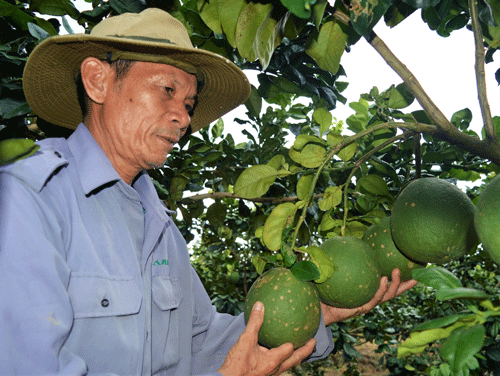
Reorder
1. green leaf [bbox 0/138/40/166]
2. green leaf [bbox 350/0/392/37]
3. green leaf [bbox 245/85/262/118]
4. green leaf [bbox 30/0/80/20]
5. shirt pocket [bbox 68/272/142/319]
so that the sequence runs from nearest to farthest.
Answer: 1. green leaf [bbox 0/138/40/166]
2. green leaf [bbox 350/0/392/37]
3. shirt pocket [bbox 68/272/142/319]
4. green leaf [bbox 30/0/80/20]
5. green leaf [bbox 245/85/262/118]

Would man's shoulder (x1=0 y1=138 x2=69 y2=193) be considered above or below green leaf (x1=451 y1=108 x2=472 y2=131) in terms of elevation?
below

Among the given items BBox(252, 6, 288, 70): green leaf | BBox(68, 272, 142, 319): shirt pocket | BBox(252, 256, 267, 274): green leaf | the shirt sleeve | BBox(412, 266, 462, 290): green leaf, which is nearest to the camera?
BBox(412, 266, 462, 290): green leaf

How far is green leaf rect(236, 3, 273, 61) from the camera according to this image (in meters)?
1.14

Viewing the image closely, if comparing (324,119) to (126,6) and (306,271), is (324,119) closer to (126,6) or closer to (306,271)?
(306,271)

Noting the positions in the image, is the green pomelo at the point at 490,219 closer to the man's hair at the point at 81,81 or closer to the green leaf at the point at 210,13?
the green leaf at the point at 210,13

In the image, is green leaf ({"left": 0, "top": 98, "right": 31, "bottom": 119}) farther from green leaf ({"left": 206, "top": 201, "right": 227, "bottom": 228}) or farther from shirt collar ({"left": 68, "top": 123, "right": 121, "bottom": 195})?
green leaf ({"left": 206, "top": 201, "right": 227, "bottom": 228})

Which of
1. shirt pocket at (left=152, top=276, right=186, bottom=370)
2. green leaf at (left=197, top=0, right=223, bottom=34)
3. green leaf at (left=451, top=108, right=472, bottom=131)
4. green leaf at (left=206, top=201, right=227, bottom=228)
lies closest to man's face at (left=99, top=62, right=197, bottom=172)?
green leaf at (left=197, top=0, right=223, bottom=34)

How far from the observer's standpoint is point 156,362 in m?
1.54

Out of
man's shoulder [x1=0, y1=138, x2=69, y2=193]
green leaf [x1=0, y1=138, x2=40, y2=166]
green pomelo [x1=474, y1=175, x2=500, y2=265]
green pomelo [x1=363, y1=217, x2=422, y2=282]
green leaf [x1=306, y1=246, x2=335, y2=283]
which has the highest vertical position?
green pomelo [x1=474, y1=175, x2=500, y2=265]

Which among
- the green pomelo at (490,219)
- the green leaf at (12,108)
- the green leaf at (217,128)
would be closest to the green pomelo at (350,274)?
the green pomelo at (490,219)

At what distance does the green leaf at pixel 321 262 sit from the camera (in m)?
1.32

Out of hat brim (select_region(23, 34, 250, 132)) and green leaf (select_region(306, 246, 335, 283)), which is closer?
green leaf (select_region(306, 246, 335, 283))

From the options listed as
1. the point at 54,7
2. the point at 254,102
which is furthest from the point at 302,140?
the point at 54,7

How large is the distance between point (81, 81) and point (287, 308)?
1256 millimetres
